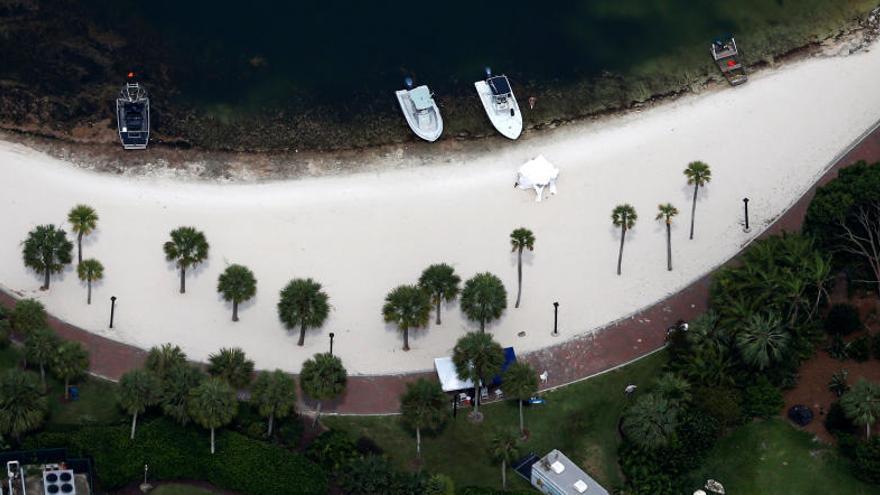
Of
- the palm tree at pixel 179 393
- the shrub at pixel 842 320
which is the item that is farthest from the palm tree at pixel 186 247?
the shrub at pixel 842 320

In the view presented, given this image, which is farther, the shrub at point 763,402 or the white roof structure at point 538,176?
the white roof structure at point 538,176

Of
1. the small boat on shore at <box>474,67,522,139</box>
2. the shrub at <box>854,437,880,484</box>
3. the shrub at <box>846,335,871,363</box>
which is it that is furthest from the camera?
the small boat on shore at <box>474,67,522,139</box>

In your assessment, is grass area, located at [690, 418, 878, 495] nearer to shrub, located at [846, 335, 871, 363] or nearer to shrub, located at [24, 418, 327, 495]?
shrub, located at [846, 335, 871, 363]

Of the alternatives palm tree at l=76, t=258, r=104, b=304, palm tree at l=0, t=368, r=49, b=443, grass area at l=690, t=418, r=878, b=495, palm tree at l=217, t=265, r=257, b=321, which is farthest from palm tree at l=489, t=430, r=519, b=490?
palm tree at l=76, t=258, r=104, b=304

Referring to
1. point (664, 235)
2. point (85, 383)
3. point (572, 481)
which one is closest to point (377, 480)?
point (572, 481)

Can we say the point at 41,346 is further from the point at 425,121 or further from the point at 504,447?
the point at 425,121

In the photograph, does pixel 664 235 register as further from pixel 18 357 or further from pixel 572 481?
pixel 18 357

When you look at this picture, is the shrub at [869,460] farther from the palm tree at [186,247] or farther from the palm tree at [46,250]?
the palm tree at [46,250]

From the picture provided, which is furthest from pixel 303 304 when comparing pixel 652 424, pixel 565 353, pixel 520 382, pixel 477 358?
pixel 652 424
